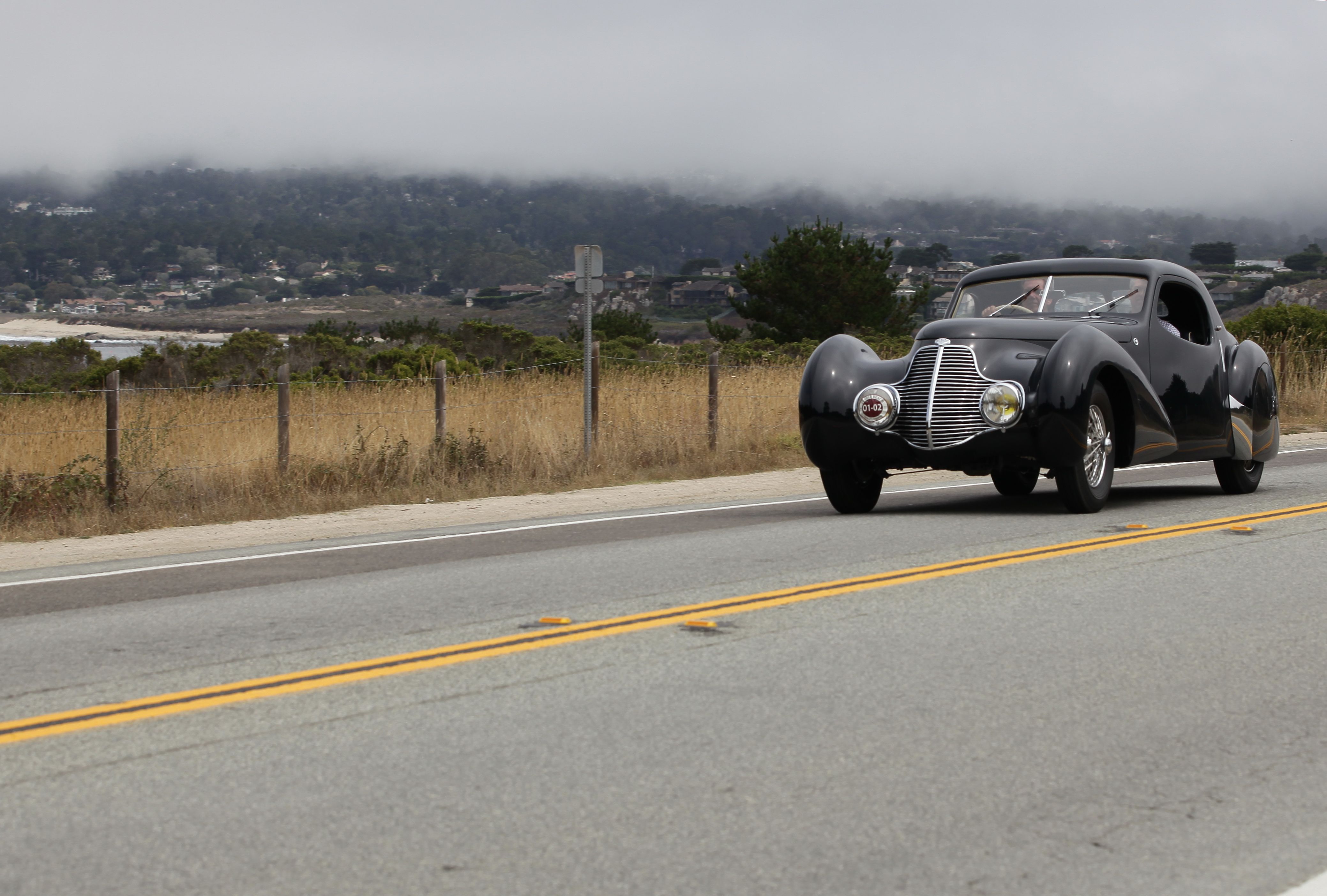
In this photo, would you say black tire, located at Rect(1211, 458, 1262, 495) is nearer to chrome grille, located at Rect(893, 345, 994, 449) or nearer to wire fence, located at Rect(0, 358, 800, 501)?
chrome grille, located at Rect(893, 345, 994, 449)

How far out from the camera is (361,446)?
54.1 feet

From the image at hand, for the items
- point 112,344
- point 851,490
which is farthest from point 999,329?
point 112,344

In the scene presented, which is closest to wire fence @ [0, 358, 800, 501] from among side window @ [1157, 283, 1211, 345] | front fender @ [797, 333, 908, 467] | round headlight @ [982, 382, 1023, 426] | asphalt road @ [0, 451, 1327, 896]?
front fender @ [797, 333, 908, 467]

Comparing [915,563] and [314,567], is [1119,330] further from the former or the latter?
[314,567]

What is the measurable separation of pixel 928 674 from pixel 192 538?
841 cm

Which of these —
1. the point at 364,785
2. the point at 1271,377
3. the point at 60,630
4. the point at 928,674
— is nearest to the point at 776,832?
the point at 364,785

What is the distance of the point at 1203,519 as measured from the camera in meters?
10.7

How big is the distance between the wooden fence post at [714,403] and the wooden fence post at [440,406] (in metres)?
3.87

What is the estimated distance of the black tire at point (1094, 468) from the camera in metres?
10.7

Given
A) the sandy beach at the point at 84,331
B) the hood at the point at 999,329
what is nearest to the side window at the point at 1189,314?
the hood at the point at 999,329

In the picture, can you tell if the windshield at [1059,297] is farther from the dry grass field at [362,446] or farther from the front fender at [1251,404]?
the dry grass field at [362,446]

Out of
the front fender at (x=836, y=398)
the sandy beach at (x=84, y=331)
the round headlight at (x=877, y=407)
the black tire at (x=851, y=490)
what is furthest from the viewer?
the sandy beach at (x=84, y=331)

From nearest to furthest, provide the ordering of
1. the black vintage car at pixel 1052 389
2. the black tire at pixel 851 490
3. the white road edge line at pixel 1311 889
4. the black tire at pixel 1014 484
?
the white road edge line at pixel 1311 889, the black vintage car at pixel 1052 389, the black tire at pixel 851 490, the black tire at pixel 1014 484

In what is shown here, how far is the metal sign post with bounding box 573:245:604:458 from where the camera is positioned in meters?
18.4
